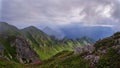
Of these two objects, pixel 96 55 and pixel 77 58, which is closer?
pixel 96 55

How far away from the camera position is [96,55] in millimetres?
78375

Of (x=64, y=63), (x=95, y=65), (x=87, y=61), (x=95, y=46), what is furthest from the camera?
(x=95, y=46)

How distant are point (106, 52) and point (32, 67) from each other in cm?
4120

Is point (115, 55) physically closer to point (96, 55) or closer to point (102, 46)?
point (96, 55)

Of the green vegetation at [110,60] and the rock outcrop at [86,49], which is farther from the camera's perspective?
the rock outcrop at [86,49]

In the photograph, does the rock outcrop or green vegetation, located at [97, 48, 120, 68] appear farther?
the rock outcrop

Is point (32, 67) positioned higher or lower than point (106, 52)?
lower

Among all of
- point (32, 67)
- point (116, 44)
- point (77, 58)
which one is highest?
point (116, 44)

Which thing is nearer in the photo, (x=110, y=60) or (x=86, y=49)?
(x=110, y=60)

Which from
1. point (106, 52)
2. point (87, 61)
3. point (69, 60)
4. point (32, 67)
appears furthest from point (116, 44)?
point (32, 67)

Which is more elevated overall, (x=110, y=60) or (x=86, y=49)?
(x=110, y=60)

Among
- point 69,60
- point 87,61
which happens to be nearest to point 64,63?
point 69,60

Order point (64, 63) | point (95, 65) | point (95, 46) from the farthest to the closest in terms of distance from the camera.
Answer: point (95, 46)
point (64, 63)
point (95, 65)

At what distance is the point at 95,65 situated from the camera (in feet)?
236
